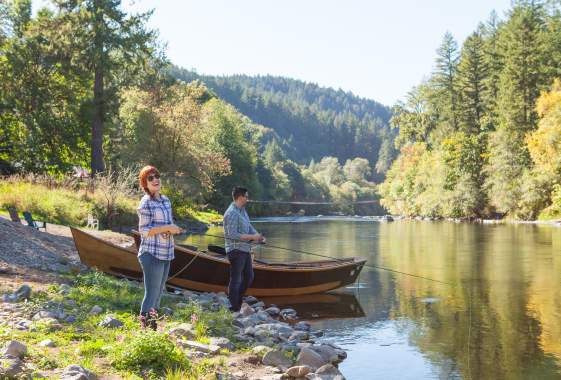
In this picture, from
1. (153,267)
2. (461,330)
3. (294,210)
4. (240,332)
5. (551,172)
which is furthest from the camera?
(294,210)

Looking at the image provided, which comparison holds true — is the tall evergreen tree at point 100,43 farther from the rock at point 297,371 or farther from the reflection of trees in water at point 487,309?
the rock at point 297,371

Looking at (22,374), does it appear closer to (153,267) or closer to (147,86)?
(153,267)

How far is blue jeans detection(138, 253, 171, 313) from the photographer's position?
20.7 ft

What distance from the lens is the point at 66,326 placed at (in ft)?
21.7

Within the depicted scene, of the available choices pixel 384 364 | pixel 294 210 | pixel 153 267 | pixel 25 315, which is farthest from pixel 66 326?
pixel 294 210

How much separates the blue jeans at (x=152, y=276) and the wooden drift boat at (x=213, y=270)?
11.6 feet

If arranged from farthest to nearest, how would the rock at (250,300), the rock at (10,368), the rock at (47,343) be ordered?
the rock at (250,300) < the rock at (47,343) < the rock at (10,368)

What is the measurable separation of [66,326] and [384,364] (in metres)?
4.21

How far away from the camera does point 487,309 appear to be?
11.5 meters

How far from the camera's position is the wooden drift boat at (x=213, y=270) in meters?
11.0

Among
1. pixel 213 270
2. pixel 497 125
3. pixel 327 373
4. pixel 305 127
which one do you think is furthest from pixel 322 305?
pixel 305 127

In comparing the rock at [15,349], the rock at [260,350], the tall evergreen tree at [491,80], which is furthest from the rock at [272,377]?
the tall evergreen tree at [491,80]

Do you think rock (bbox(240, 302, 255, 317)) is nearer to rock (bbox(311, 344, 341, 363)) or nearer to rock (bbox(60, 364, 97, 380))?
rock (bbox(311, 344, 341, 363))

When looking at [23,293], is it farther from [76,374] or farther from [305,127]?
[305,127]
